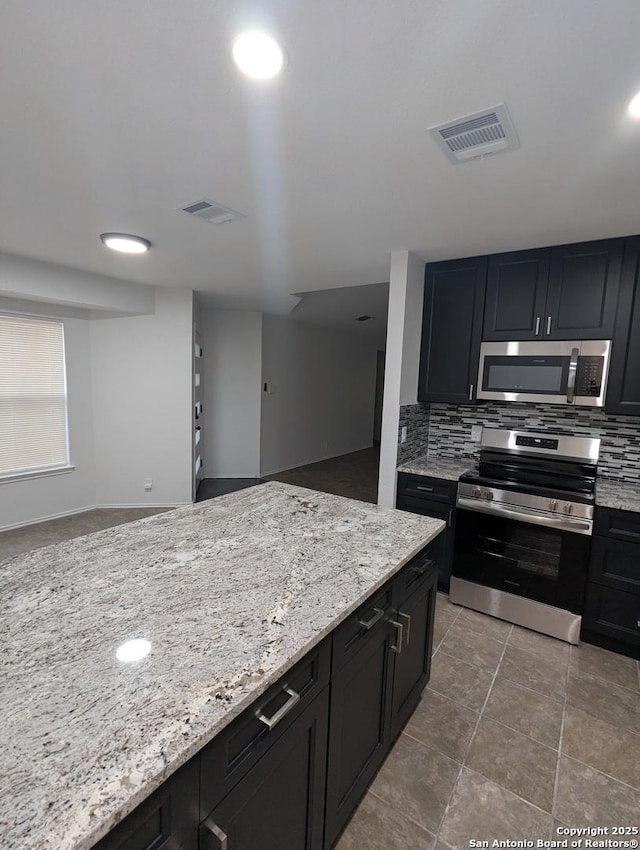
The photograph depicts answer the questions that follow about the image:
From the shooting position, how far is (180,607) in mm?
1093

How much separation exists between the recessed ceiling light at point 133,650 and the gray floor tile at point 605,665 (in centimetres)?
240

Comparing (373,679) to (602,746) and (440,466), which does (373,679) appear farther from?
(440,466)

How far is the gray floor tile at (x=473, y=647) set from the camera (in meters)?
2.30

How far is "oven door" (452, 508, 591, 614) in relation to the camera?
7.89ft

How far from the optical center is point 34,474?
4.02 metres

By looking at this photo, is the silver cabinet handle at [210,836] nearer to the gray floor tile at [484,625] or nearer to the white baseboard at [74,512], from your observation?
the gray floor tile at [484,625]

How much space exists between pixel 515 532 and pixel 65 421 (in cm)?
438

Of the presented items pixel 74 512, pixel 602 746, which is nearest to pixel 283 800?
pixel 602 746

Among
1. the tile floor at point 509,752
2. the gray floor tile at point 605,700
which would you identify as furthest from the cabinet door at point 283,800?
the gray floor tile at point 605,700

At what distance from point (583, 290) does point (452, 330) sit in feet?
2.76

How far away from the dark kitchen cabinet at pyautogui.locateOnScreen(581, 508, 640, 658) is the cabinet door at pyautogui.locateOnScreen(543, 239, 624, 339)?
3.75 ft

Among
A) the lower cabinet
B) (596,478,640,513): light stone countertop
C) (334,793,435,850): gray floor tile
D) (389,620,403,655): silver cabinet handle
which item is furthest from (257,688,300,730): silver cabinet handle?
(596,478,640,513): light stone countertop

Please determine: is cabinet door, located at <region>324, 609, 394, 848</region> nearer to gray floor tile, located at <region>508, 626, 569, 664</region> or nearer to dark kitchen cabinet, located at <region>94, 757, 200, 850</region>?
dark kitchen cabinet, located at <region>94, 757, 200, 850</region>

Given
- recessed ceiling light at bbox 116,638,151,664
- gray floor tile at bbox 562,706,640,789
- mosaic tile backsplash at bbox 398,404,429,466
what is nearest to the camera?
recessed ceiling light at bbox 116,638,151,664
